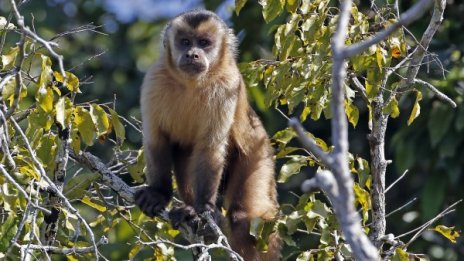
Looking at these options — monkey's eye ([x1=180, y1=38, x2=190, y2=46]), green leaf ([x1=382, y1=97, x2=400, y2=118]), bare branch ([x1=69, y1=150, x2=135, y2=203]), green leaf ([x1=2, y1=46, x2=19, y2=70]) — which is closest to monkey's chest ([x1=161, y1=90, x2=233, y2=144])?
monkey's eye ([x1=180, y1=38, x2=190, y2=46])

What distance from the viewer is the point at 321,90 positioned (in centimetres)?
503

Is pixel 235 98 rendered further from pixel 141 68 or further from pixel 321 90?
pixel 141 68

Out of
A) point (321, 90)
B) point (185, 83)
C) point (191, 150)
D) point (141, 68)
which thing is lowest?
point (141, 68)

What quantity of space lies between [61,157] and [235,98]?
136cm

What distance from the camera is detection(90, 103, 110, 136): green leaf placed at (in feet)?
15.9

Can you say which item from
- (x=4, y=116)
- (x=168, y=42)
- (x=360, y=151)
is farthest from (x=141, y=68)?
(x=4, y=116)

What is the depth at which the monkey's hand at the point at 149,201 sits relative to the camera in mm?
5801

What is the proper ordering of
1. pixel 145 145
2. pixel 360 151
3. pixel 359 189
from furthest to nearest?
pixel 360 151 → pixel 145 145 → pixel 359 189

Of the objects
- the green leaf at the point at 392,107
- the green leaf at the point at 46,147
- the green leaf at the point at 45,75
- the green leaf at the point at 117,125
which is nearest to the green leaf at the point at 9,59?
the green leaf at the point at 45,75

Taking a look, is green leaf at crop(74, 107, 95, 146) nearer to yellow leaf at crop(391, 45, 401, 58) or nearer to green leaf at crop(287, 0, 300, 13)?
green leaf at crop(287, 0, 300, 13)

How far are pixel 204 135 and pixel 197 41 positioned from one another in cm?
64

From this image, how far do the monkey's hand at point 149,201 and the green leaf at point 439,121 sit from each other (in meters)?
2.71

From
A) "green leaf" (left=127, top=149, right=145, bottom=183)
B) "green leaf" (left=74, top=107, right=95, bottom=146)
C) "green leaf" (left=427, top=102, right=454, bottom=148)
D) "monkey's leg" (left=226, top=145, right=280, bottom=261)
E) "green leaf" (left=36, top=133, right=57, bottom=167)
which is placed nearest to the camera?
"green leaf" (left=36, top=133, right=57, bottom=167)

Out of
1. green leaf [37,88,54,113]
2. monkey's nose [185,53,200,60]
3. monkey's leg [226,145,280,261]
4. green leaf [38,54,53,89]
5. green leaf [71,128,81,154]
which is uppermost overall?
green leaf [38,54,53,89]
